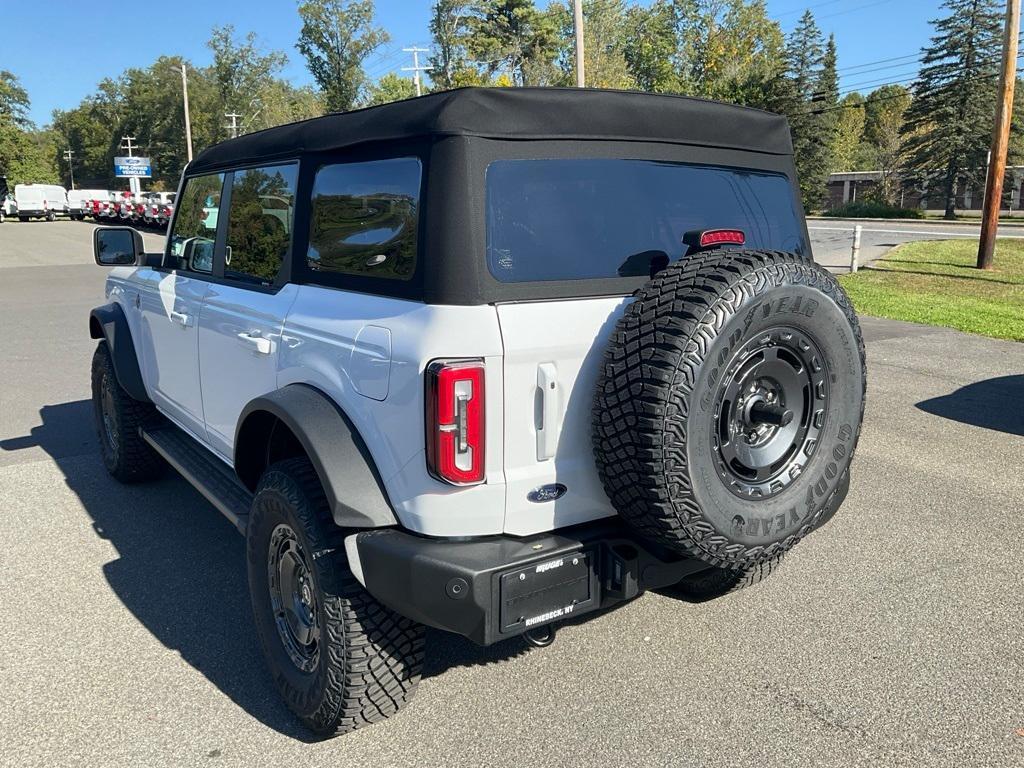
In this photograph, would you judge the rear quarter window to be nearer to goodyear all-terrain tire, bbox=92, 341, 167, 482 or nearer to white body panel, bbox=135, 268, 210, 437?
white body panel, bbox=135, 268, 210, 437

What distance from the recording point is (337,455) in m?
2.51

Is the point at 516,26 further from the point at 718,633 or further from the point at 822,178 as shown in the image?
the point at 718,633

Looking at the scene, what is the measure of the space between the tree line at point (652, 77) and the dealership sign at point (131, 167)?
5.78 metres

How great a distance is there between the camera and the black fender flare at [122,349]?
4.66 m

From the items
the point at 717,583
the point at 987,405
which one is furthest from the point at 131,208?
the point at 717,583

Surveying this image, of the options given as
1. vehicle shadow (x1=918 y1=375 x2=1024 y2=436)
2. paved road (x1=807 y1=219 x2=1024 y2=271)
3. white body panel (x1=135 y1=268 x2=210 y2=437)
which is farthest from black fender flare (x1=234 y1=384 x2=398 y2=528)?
paved road (x1=807 y1=219 x2=1024 y2=271)

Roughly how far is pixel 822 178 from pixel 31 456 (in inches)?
2352

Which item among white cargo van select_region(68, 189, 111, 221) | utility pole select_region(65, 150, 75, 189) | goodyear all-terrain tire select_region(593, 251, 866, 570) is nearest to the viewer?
goodyear all-terrain tire select_region(593, 251, 866, 570)

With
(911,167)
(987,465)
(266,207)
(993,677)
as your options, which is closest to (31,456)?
(266,207)

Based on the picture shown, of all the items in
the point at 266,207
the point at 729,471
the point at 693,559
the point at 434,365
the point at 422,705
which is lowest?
the point at 422,705

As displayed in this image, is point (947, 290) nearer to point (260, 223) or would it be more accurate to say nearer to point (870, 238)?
point (260, 223)

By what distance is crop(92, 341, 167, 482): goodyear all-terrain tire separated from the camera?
485 cm

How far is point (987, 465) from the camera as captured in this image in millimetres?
5387

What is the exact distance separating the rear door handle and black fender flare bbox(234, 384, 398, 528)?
50 cm
